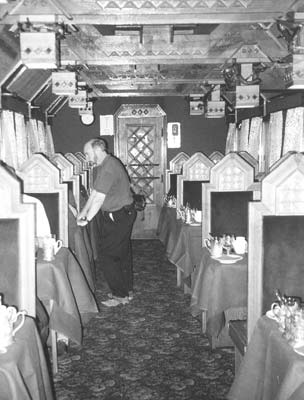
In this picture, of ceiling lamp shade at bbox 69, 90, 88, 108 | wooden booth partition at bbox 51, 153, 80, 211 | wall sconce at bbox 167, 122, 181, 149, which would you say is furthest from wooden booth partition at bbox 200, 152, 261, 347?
wall sconce at bbox 167, 122, 181, 149

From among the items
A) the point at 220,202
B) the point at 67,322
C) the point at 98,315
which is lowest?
the point at 98,315

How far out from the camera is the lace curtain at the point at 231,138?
35.1 ft

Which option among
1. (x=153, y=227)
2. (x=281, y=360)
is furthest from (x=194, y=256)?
(x=153, y=227)

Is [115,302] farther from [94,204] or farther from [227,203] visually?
[227,203]

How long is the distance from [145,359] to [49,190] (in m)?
1.79

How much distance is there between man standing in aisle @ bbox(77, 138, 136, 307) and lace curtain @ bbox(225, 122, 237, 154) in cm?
588

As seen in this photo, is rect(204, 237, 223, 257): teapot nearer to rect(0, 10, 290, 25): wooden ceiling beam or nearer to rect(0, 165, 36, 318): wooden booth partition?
rect(0, 165, 36, 318): wooden booth partition

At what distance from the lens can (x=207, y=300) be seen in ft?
12.2

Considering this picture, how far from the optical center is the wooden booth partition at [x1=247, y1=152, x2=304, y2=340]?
2.74m

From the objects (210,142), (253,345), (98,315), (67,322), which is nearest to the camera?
(253,345)

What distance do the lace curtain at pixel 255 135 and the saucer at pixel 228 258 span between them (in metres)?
5.63

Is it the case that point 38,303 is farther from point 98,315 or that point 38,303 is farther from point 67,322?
point 98,315

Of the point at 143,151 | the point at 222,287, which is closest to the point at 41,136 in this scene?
the point at 143,151

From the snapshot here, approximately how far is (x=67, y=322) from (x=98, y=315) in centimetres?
145
